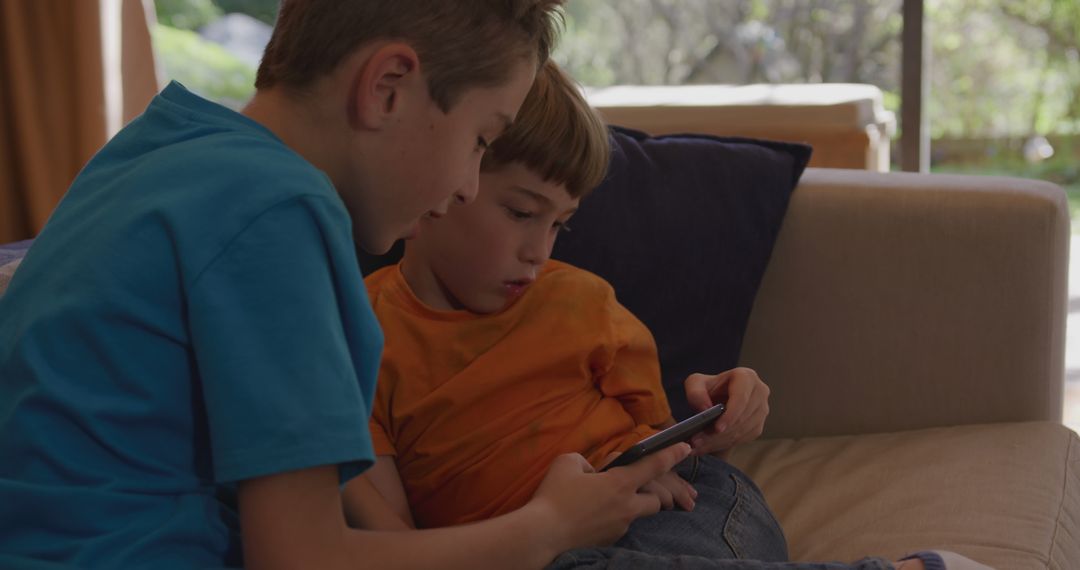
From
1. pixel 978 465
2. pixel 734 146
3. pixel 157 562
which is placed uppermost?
pixel 734 146

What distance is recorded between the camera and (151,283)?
3.13 feet

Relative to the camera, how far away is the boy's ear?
3.48 ft

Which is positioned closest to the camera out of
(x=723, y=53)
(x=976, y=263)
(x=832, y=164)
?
(x=976, y=263)

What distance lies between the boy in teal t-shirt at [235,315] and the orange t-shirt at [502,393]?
1.10ft

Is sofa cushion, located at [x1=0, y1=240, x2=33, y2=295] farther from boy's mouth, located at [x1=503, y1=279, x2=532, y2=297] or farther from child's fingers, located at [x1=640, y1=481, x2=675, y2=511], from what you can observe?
child's fingers, located at [x1=640, y1=481, x2=675, y2=511]

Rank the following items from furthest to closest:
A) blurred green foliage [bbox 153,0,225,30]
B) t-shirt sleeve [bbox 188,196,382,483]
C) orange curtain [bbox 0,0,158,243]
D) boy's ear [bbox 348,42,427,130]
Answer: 1. blurred green foliage [bbox 153,0,225,30]
2. orange curtain [bbox 0,0,158,243]
3. boy's ear [bbox 348,42,427,130]
4. t-shirt sleeve [bbox 188,196,382,483]

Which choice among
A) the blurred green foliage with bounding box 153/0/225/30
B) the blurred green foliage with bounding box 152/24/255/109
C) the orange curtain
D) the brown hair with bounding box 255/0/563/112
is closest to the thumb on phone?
the brown hair with bounding box 255/0/563/112

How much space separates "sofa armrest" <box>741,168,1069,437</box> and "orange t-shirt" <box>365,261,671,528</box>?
52 cm

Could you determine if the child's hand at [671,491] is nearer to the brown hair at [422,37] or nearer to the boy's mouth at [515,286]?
the boy's mouth at [515,286]

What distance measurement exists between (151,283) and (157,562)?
22 centimetres

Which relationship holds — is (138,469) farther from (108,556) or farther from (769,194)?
(769,194)

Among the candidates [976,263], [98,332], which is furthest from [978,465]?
[98,332]

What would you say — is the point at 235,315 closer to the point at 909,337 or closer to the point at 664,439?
the point at 664,439

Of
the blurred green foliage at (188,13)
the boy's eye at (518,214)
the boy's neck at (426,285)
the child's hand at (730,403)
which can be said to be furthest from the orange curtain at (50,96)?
the blurred green foliage at (188,13)
